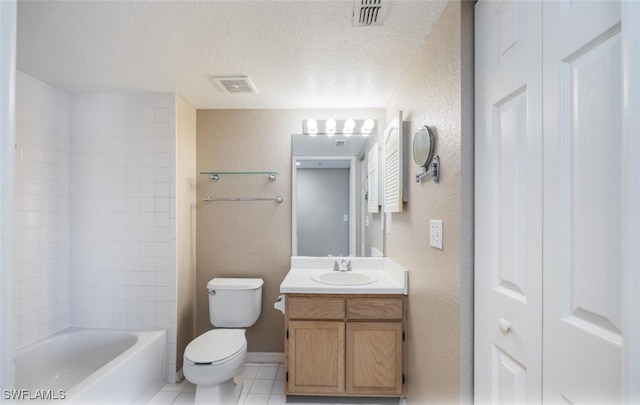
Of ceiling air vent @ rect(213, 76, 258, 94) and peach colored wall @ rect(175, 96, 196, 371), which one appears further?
peach colored wall @ rect(175, 96, 196, 371)

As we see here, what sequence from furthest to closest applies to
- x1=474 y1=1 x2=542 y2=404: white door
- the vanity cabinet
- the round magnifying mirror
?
the vanity cabinet < the round magnifying mirror < x1=474 y1=1 x2=542 y2=404: white door

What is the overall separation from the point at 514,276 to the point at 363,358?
1264 millimetres

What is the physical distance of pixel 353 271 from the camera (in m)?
2.40

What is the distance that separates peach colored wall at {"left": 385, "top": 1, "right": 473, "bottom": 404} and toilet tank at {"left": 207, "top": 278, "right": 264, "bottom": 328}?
1244 millimetres

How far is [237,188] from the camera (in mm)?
2545

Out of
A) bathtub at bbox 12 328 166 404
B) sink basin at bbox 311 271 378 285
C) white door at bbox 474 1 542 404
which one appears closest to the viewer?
white door at bbox 474 1 542 404

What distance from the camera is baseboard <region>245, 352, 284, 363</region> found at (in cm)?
251

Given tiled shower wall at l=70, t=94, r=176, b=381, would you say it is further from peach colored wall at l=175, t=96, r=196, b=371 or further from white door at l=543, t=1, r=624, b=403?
white door at l=543, t=1, r=624, b=403

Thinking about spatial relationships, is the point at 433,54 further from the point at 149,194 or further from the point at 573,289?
the point at 149,194

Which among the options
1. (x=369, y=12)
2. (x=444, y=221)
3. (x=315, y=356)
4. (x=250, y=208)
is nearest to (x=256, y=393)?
(x=315, y=356)

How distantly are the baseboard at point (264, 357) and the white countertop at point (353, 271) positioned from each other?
0.77m

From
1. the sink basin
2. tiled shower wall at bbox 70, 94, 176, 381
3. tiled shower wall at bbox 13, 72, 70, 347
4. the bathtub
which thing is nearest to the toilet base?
the bathtub

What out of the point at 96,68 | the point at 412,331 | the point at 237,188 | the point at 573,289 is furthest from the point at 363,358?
the point at 96,68

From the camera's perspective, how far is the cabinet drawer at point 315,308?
187cm
